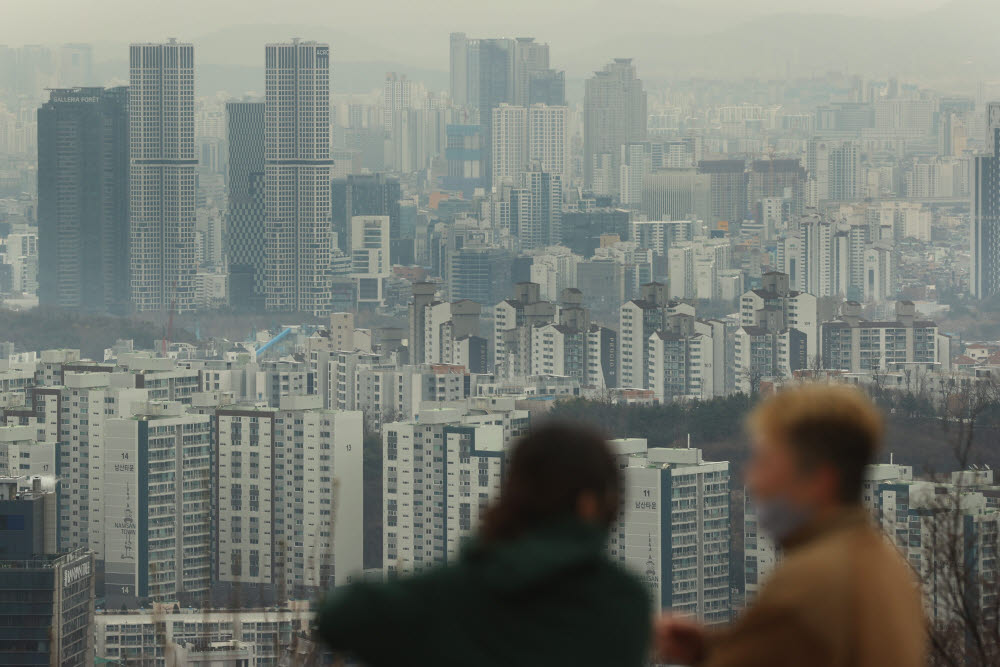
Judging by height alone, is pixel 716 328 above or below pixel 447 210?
below

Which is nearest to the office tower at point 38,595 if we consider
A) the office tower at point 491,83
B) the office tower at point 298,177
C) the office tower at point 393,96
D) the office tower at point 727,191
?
the office tower at point 298,177

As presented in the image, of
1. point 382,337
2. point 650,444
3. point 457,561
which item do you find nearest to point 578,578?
point 457,561

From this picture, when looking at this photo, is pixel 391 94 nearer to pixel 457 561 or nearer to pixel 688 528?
pixel 688 528

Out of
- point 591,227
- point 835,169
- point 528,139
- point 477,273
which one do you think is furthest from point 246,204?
point 835,169

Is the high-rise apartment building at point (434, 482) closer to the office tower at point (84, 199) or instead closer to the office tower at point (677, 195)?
the office tower at point (84, 199)

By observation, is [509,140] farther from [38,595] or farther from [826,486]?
[826,486]

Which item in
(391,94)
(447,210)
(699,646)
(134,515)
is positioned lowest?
(134,515)
